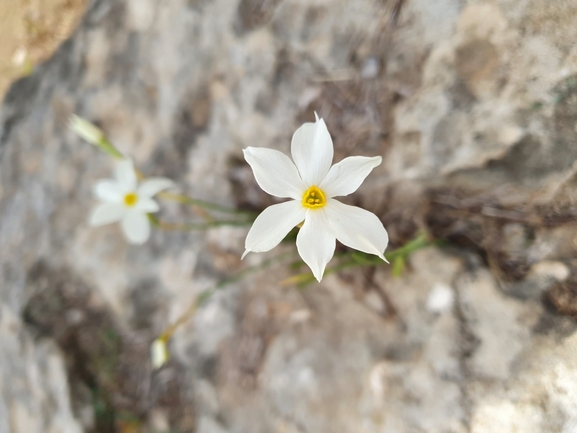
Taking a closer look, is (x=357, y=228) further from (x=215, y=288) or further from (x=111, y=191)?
(x=111, y=191)

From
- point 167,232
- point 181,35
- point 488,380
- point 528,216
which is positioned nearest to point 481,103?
point 528,216

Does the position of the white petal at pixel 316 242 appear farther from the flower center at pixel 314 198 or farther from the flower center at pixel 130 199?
the flower center at pixel 130 199

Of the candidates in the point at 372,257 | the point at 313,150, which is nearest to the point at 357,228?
the point at 313,150

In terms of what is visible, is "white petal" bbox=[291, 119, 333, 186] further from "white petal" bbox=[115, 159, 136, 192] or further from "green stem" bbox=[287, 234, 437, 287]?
"white petal" bbox=[115, 159, 136, 192]

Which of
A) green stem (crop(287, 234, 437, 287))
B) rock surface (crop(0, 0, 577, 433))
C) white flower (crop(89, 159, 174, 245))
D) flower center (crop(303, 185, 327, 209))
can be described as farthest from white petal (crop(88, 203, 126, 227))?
flower center (crop(303, 185, 327, 209))

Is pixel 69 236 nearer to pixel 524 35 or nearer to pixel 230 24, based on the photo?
pixel 230 24

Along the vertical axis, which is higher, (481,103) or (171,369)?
(481,103)
